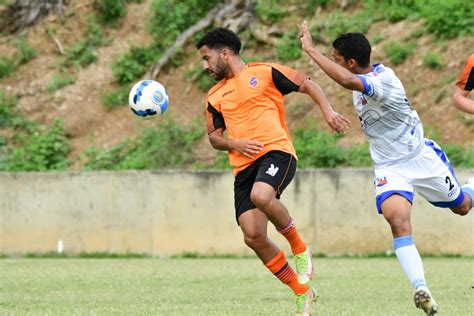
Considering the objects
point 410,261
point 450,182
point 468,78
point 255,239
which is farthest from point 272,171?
point 468,78

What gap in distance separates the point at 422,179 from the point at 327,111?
100 centimetres

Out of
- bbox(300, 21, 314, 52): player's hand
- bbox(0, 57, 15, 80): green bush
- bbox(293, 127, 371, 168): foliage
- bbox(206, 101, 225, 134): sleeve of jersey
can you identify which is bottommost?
bbox(206, 101, 225, 134): sleeve of jersey

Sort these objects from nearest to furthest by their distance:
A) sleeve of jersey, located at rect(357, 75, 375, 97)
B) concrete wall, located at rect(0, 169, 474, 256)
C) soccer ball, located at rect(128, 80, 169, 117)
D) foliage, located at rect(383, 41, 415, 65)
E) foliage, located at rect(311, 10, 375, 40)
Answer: sleeve of jersey, located at rect(357, 75, 375, 97)
soccer ball, located at rect(128, 80, 169, 117)
concrete wall, located at rect(0, 169, 474, 256)
foliage, located at rect(383, 41, 415, 65)
foliage, located at rect(311, 10, 375, 40)

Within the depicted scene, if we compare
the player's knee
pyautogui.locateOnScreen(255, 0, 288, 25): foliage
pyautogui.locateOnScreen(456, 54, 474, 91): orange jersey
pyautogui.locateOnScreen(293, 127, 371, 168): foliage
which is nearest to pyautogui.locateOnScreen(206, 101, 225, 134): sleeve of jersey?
the player's knee

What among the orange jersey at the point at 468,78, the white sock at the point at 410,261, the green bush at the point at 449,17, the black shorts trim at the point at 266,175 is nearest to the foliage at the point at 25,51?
the green bush at the point at 449,17

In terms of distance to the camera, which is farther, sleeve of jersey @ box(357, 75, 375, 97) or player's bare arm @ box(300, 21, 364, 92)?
sleeve of jersey @ box(357, 75, 375, 97)

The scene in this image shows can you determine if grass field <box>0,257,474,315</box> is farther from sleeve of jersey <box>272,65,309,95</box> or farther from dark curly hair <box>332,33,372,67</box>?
dark curly hair <box>332,33,372,67</box>

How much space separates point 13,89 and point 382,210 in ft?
58.3

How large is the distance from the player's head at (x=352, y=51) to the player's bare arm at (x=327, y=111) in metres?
0.33

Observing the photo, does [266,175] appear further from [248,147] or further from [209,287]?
[209,287]

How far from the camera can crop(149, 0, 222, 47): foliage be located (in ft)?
82.0

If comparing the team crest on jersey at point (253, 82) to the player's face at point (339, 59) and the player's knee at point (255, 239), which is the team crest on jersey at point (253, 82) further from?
the player's knee at point (255, 239)

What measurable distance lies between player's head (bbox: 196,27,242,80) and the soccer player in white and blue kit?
3.15ft

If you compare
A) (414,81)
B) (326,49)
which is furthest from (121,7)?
(414,81)
